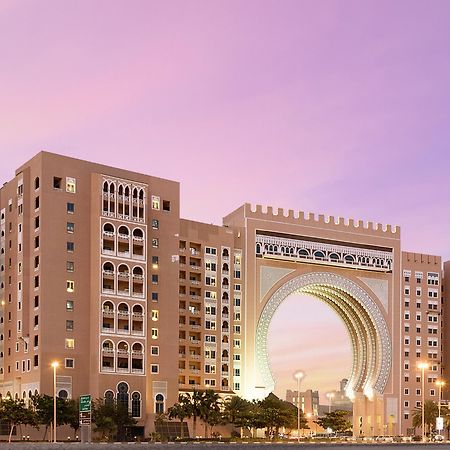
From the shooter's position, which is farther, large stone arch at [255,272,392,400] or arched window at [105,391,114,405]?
large stone arch at [255,272,392,400]

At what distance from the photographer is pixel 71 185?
91.6 m

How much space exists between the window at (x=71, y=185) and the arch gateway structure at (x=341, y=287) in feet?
87.3

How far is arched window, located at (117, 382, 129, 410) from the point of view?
3561 inches

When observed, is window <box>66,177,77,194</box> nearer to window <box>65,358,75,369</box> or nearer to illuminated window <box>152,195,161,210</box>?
illuminated window <box>152,195,161,210</box>

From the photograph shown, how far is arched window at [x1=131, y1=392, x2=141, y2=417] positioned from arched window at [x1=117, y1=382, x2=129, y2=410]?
0.92 metres

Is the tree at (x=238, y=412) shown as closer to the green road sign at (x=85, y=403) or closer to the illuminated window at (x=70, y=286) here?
the illuminated window at (x=70, y=286)

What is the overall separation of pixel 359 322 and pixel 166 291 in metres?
36.3

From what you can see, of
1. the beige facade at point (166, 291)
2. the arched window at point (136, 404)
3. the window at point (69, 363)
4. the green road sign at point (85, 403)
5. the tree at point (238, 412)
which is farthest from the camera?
the tree at point (238, 412)

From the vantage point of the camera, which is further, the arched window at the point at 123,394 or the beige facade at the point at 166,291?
the arched window at the point at 123,394

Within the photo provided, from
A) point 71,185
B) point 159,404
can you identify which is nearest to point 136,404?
point 159,404

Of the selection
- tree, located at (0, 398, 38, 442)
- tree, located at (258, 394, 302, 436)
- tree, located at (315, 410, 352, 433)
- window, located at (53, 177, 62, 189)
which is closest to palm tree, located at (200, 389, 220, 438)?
tree, located at (258, 394, 302, 436)

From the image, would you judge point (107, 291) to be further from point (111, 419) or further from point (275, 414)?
point (275, 414)

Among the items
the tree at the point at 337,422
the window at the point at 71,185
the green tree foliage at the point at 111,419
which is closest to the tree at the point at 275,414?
the tree at the point at 337,422

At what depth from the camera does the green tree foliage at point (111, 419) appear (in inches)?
3282
